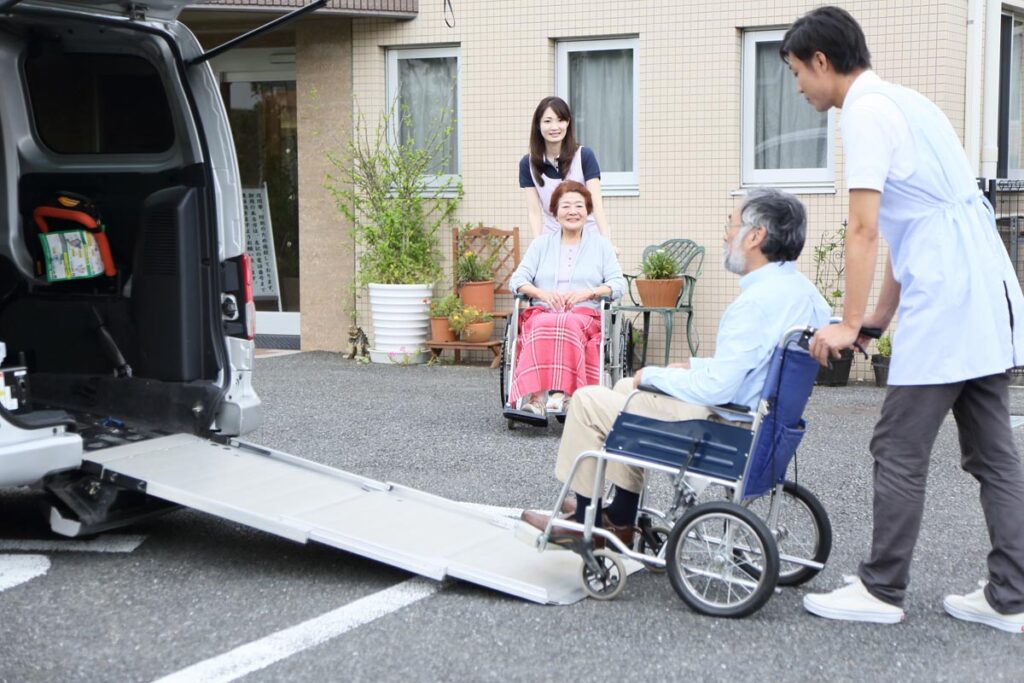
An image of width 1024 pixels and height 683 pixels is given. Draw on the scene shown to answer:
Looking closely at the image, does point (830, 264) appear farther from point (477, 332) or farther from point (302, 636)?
point (302, 636)

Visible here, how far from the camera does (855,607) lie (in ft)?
14.4

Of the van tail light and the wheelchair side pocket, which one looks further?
the van tail light

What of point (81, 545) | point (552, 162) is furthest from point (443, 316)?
point (81, 545)

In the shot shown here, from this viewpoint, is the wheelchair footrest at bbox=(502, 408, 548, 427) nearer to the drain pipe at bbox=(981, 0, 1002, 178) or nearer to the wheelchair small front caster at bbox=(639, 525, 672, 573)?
the wheelchair small front caster at bbox=(639, 525, 672, 573)

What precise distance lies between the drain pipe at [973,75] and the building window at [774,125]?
1.08 meters

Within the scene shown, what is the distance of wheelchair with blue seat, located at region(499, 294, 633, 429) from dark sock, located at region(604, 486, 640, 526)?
116 inches

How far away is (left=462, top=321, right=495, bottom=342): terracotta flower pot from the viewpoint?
1151 cm

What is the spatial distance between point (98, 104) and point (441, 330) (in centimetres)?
572

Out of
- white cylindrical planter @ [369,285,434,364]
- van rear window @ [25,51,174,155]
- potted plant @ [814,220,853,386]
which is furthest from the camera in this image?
white cylindrical planter @ [369,285,434,364]

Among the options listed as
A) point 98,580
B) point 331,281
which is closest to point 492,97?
point 331,281

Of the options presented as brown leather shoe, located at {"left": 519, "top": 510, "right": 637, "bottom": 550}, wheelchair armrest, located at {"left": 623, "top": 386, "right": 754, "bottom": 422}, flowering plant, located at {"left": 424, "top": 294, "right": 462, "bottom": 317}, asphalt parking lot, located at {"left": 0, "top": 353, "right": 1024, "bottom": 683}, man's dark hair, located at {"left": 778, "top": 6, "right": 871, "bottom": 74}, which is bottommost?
asphalt parking lot, located at {"left": 0, "top": 353, "right": 1024, "bottom": 683}

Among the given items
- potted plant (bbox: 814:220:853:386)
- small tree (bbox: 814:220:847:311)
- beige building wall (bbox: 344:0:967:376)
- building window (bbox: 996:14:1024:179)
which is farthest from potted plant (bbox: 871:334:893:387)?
building window (bbox: 996:14:1024:179)

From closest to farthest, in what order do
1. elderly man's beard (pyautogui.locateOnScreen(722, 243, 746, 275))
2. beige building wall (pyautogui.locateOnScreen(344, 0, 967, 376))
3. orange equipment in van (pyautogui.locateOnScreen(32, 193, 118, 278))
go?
1. elderly man's beard (pyautogui.locateOnScreen(722, 243, 746, 275))
2. orange equipment in van (pyautogui.locateOnScreen(32, 193, 118, 278))
3. beige building wall (pyautogui.locateOnScreen(344, 0, 967, 376))

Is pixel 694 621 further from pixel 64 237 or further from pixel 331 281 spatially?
pixel 331 281
